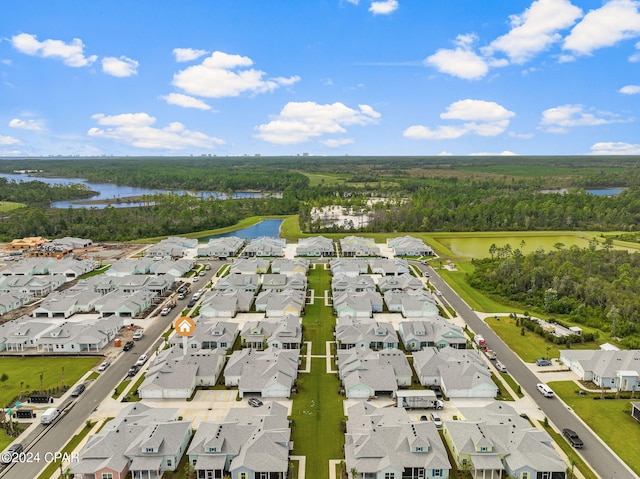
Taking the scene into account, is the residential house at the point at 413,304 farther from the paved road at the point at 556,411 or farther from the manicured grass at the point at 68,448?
the manicured grass at the point at 68,448

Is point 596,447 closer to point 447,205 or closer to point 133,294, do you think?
point 133,294

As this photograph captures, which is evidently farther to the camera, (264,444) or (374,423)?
(374,423)

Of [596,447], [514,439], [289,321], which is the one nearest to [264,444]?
[514,439]

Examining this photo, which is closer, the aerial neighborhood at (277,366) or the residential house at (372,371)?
the aerial neighborhood at (277,366)

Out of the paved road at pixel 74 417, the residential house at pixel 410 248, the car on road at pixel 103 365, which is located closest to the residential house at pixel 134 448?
the paved road at pixel 74 417

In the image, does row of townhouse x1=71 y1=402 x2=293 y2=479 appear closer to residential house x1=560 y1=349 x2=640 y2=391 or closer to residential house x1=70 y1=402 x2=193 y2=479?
residential house x1=70 y1=402 x2=193 y2=479

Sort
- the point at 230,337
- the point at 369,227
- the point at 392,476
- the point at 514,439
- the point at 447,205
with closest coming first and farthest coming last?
1. the point at 392,476
2. the point at 514,439
3. the point at 230,337
4. the point at 369,227
5. the point at 447,205
